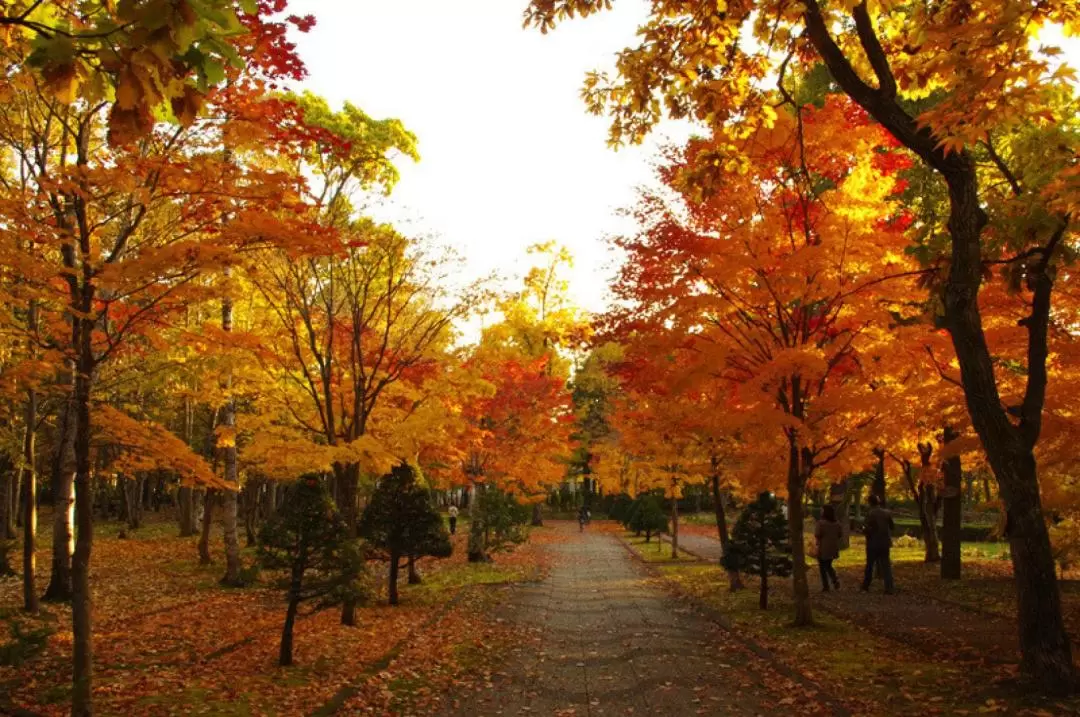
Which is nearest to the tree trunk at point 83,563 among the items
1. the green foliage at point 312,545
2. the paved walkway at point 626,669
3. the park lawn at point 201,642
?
the park lawn at point 201,642

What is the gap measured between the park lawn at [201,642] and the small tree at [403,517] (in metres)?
1.08

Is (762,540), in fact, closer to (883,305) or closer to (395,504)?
(883,305)

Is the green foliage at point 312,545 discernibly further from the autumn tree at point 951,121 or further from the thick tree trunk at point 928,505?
the thick tree trunk at point 928,505

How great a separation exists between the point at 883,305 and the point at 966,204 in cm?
383

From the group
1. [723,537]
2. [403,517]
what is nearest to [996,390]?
[403,517]

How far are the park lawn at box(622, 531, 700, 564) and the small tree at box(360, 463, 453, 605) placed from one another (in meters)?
11.2

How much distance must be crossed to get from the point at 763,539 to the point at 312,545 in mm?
7886

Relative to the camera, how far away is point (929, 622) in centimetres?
1059

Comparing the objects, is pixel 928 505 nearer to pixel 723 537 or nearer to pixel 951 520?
pixel 951 520

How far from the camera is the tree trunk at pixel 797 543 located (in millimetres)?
10586

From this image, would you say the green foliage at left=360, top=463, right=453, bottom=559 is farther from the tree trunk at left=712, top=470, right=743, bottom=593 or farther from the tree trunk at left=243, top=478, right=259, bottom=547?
the tree trunk at left=243, top=478, right=259, bottom=547

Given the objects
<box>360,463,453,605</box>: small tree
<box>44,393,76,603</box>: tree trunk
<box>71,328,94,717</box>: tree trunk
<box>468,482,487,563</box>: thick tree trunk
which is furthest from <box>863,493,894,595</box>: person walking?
<box>44,393,76,603</box>: tree trunk

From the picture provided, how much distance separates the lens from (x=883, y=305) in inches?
390

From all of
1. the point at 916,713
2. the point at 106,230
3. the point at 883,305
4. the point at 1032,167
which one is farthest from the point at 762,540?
the point at 106,230
